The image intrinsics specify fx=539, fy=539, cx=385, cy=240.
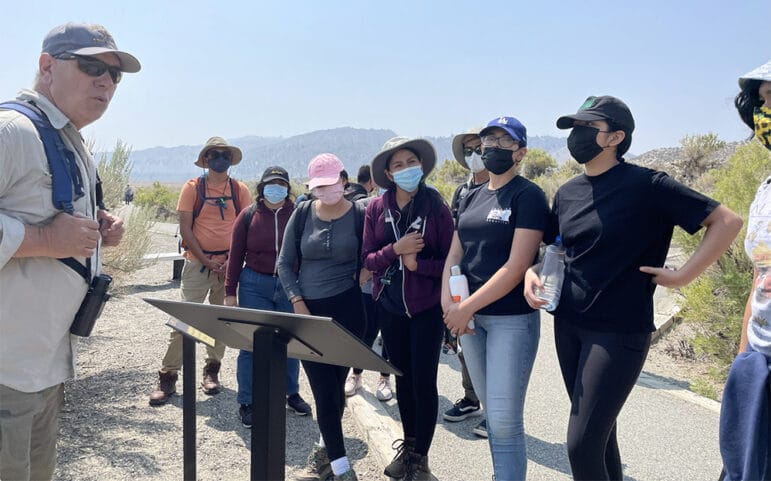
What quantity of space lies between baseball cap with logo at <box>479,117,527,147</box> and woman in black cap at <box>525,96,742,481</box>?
45cm

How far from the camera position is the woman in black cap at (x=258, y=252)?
4.44 m

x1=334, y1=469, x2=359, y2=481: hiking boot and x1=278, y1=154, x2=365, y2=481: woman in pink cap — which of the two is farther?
x1=278, y1=154, x2=365, y2=481: woman in pink cap

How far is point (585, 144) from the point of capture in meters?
2.58

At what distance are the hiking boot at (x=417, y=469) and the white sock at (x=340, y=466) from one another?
40cm

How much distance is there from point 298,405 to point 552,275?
293 cm

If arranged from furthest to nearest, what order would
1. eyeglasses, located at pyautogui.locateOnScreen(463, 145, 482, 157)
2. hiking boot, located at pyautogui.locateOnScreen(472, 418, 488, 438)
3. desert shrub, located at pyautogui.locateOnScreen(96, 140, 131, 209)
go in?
1. desert shrub, located at pyautogui.locateOnScreen(96, 140, 131, 209)
2. eyeglasses, located at pyautogui.locateOnScreen(463, 145, 482, 157)
3. hiking boot, located at pyautogui.locateOnScreen(472, 418, 488, 438)

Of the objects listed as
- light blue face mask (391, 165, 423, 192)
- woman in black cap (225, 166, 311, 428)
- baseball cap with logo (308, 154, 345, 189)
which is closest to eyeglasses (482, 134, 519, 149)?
light blue face mask (391, 165, 423, 192)

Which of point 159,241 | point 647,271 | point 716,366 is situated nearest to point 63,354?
point 647,271

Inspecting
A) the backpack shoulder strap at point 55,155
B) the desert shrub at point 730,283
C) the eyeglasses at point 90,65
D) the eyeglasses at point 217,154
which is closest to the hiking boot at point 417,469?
the backpack shoulder strap at point 55,155

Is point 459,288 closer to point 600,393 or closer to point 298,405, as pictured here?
point 600,393

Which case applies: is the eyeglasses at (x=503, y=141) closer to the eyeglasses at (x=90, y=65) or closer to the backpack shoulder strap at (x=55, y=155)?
the eyeglasses at (x=90, y=65)

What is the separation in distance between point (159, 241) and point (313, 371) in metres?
16.4

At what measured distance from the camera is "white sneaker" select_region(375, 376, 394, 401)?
5.07 metres

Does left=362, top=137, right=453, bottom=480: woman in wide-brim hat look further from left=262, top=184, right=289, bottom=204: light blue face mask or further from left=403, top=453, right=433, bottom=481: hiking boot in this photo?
left=262, top=184, right=289, bottom=204: light blue face mask
